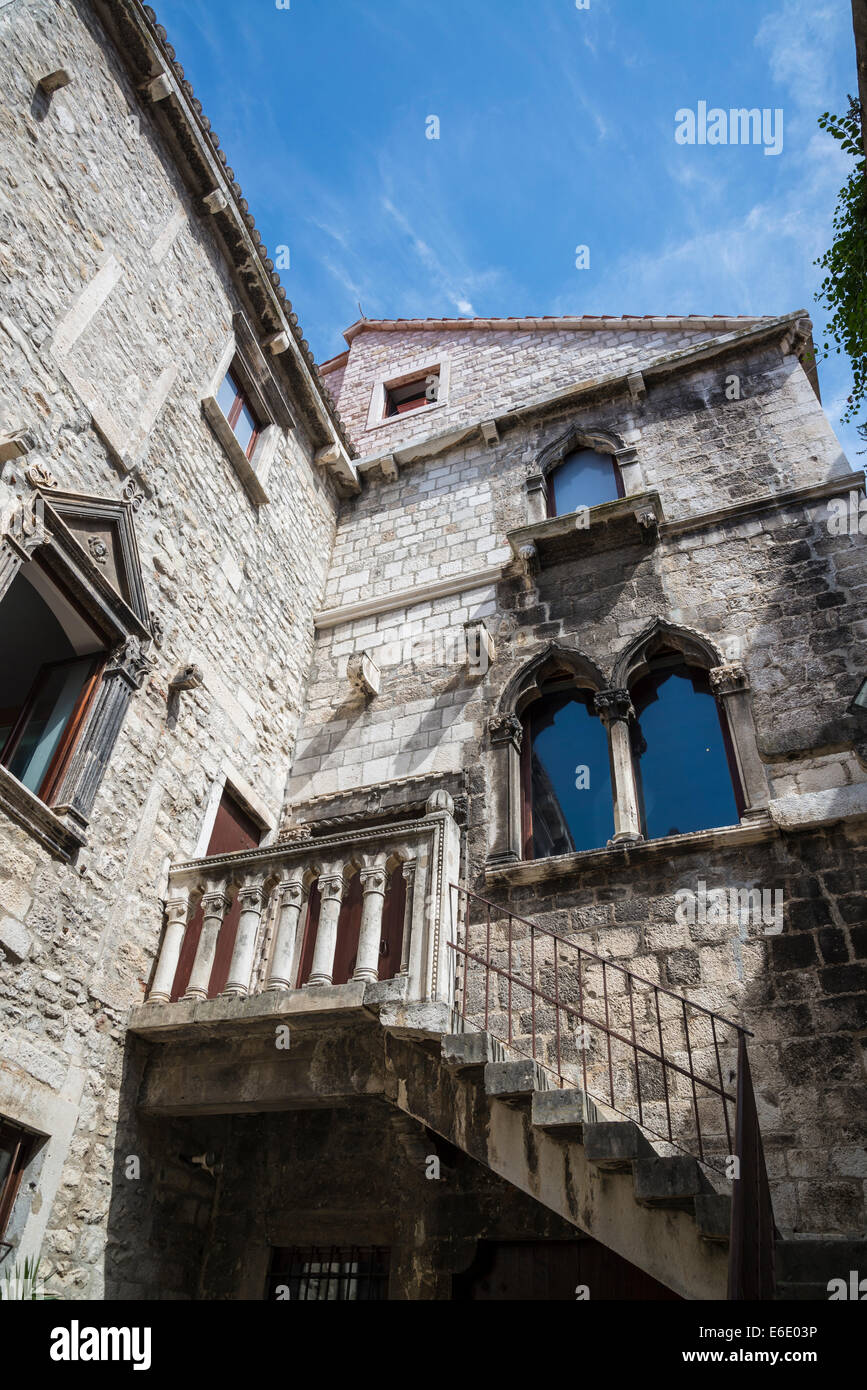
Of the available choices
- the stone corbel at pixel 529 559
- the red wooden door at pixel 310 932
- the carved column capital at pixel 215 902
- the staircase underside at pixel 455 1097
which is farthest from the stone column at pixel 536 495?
the staircase underside at pixel 455 1097

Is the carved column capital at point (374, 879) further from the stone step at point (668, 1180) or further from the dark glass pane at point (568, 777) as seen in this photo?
the stone step at point (668, 1180)

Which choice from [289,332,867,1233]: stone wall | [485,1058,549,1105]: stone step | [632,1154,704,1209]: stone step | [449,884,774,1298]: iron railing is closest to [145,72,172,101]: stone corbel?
[289,332,867,1233]: stone wall

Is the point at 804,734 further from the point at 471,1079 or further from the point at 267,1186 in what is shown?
the point at 267,1186

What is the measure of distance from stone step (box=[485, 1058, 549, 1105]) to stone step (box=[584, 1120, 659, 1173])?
1.16 feet

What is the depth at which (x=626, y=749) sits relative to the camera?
719 cm

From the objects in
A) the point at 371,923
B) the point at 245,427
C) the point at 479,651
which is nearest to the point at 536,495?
the point at 479,651

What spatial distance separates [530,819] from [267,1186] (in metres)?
3.31

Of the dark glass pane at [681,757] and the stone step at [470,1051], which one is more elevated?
the dark glass pane at [681,757]

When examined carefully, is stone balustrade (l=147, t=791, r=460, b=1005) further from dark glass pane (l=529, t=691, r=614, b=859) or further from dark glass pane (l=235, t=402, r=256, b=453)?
dark glass pane (l=235, t=402, r=256, b=453)

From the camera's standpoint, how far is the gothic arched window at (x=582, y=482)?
30.9 feet

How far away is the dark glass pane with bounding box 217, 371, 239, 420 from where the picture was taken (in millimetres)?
8695

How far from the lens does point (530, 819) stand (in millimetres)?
7371
